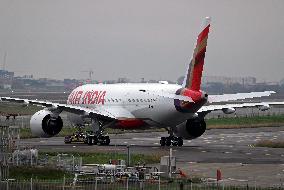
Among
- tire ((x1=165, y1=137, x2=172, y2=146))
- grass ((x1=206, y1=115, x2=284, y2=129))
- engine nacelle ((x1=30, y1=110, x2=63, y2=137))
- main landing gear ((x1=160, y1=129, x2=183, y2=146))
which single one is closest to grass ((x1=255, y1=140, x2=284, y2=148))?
main landing gear ((x1=160, y1=129, x2=183, y2=146))

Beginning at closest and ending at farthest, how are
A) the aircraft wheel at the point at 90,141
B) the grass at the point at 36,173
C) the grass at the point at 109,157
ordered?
the grass at the point at 36,173 → the grass at the point at 109,157 → the aircraft wheel at the point at 90,141

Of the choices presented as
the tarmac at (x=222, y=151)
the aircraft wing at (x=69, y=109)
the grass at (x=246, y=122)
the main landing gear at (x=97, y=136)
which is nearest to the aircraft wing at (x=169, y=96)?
the tarmac at (x=222, y=151)

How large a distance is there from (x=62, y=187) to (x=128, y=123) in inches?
1662

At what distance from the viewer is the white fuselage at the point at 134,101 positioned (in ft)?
248

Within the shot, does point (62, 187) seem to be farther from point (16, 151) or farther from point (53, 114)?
point (53, 114)

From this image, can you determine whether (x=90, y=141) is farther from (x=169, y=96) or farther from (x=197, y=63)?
(x=197, y=63)

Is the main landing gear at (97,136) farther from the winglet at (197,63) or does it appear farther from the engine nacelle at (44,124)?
the winglet at (197,63)

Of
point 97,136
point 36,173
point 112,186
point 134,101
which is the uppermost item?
point 134,101

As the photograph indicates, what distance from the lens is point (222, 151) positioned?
243 ft

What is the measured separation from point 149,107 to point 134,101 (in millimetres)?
3429

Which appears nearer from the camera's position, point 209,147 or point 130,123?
point 209,147

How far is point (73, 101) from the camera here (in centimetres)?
9162

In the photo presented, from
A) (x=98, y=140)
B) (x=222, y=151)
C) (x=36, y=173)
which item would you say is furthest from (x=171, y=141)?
(x=36, y=173)

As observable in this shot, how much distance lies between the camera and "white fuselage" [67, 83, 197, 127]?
75.7 m
